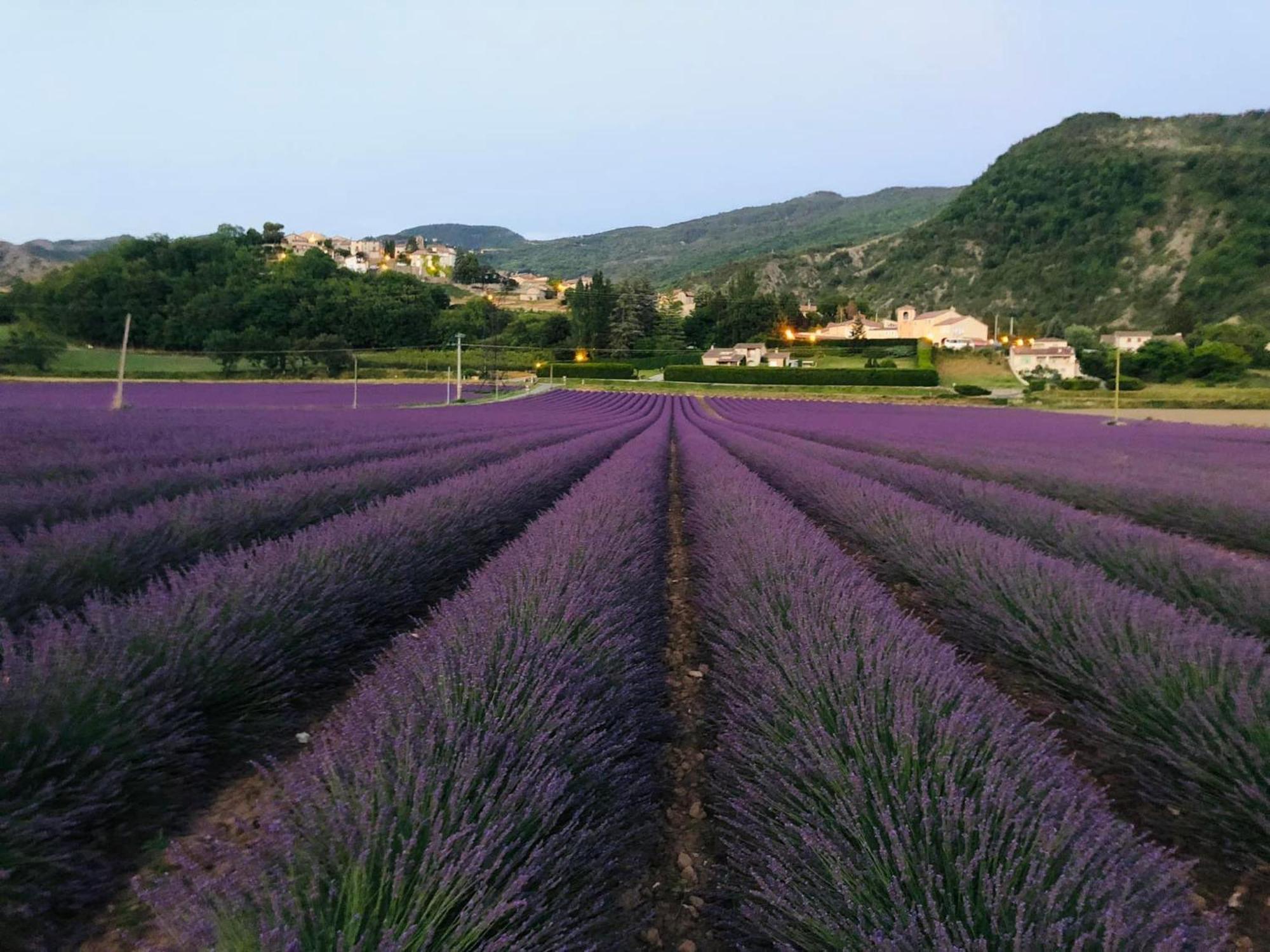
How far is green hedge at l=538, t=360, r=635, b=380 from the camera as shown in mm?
57625

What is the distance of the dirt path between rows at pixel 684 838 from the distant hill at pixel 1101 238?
9284 cm

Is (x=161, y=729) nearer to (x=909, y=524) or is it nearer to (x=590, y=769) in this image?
(x=590, y=769)

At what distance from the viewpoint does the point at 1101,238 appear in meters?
109

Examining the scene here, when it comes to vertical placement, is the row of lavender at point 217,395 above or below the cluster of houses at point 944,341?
below

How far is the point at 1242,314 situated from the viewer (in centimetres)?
7856

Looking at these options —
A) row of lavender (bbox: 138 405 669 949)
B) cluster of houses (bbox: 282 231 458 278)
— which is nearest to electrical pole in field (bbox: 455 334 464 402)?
row of lavender (bbox: 138 405 669 949)

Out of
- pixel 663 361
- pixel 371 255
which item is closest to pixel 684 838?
pixel 663 361

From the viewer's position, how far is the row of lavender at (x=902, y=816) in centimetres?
123

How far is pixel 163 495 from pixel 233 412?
1433cm

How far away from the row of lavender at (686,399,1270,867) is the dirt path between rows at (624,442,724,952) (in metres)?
1.54

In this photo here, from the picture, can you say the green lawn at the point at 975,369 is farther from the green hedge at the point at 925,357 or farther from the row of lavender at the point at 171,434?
the row of lavender at the point at 171,434

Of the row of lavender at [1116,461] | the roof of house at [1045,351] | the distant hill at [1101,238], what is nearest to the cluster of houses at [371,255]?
the distant hill at [1101,238]

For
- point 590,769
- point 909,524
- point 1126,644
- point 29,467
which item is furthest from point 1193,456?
point 29,467

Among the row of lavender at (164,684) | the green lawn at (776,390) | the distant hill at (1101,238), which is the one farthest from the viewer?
the distant hill at (1101,238)
